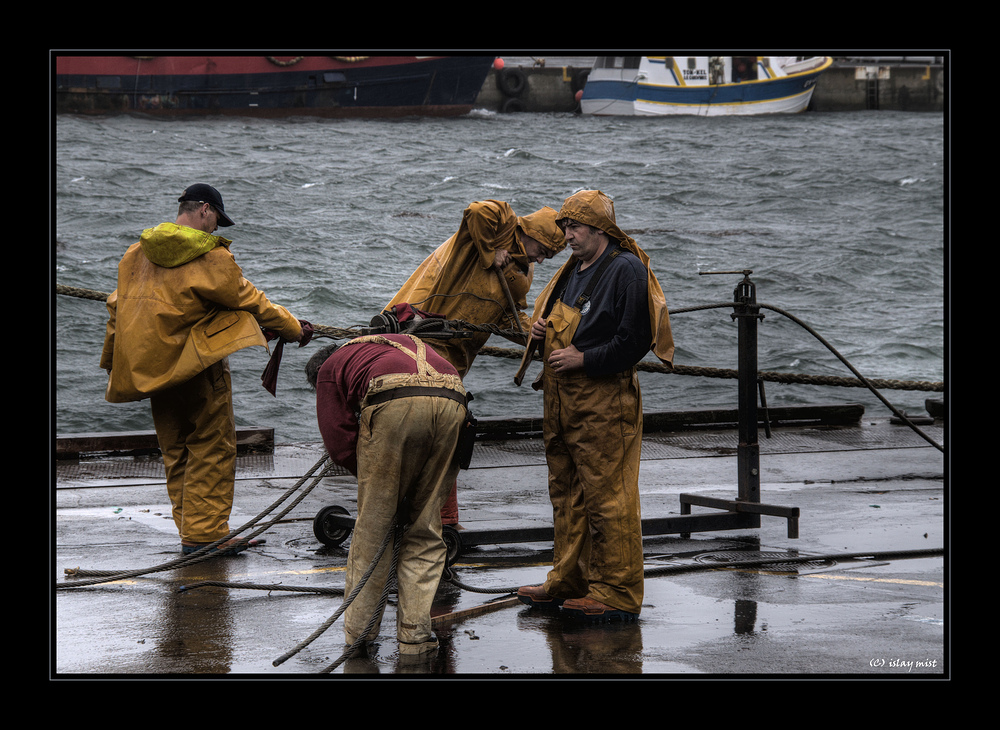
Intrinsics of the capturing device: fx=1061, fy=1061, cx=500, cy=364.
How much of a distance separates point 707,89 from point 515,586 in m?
54.5

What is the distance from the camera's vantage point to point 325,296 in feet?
82.8

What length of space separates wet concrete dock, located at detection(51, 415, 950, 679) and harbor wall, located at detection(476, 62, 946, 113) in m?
47.8

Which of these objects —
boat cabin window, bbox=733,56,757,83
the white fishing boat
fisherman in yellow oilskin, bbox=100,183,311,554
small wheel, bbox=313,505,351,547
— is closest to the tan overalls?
small wheel, bbox=313,505,351,547

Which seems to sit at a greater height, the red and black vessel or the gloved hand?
the red and black vessel

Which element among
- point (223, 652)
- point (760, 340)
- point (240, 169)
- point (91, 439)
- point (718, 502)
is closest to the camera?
point (223, 652)

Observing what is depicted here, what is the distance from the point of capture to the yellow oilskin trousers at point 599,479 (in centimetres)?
468

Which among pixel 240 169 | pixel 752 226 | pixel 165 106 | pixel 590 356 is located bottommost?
pixel 590 356

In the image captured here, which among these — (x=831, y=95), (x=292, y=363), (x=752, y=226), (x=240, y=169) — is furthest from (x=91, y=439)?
(x=831, y=95)

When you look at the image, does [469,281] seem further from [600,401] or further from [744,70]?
[744,70]

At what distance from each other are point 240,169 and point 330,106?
10879mm

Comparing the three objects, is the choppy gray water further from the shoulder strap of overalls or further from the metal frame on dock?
the shoulder strap of overalls

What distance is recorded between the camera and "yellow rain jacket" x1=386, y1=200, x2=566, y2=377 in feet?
19.6

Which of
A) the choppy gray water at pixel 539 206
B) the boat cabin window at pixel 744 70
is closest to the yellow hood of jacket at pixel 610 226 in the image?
the choppy gray water at pixel 539 206

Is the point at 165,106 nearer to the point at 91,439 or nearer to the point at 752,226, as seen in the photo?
the point at 752,226
